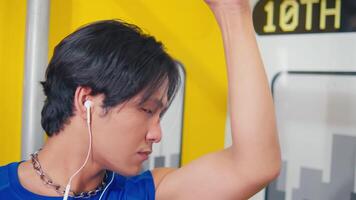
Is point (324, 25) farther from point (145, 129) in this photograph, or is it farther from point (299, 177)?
point (145, 129)

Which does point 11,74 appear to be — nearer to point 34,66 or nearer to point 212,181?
point 34,66

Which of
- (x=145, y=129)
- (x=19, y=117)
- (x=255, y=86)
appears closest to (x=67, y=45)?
(x=145, y=129)

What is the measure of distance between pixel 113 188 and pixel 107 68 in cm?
27

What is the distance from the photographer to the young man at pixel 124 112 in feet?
2.47

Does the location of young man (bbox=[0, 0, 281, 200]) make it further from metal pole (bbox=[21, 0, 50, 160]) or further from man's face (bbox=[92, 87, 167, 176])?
metal pole (bbox=[21, 0, 50, 160])

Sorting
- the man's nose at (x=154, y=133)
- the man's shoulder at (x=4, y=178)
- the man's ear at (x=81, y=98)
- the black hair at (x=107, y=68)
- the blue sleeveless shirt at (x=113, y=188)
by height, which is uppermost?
the black hair at (x=107, y=68)

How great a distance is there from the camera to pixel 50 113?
833 mm

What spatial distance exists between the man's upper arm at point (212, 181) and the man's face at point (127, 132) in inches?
5.3

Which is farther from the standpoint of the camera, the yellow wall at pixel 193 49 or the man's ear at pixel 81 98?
the yellow wall at pixel 193 49

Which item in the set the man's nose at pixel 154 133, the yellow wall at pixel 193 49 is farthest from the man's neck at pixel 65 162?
the yellow wall at pixel 193 49

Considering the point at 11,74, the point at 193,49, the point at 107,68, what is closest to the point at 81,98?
the point at 107,68

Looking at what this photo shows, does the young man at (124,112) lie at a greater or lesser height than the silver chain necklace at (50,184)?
greater

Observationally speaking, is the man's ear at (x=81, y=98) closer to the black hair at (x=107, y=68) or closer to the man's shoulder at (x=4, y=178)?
the black hair at (x=107, y=68)

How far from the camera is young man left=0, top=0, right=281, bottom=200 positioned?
75cm
